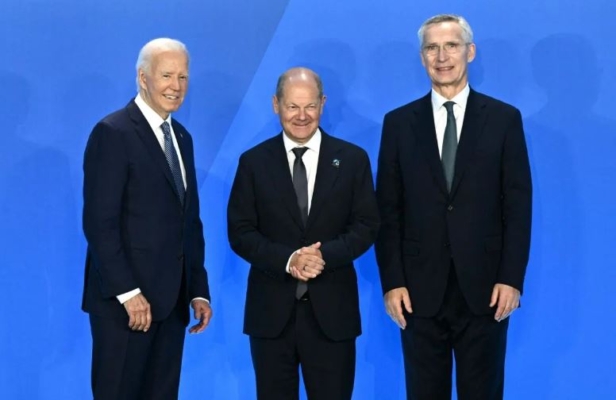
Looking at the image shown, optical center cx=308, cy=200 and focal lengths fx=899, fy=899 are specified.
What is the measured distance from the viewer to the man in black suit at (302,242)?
332cm

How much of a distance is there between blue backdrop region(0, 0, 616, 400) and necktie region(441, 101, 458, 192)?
78 cm

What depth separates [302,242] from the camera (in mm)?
3350

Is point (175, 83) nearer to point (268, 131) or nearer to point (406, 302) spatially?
point (268, 131)

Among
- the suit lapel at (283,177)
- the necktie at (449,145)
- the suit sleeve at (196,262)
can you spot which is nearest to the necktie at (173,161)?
the suit sleeve at (196,262)

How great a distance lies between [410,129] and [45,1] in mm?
1896

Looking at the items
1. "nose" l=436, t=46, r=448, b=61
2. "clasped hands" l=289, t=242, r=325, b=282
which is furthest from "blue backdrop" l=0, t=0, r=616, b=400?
"clasped hands" l=289, t=242, r=325, b=282

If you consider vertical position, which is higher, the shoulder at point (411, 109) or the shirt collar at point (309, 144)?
the shoulder at point (411, 109)

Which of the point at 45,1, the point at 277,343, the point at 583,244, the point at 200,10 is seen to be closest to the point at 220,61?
the point at 200,10

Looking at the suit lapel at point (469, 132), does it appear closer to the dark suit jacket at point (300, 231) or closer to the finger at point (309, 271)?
the dark suit jacket at point (300, 231)

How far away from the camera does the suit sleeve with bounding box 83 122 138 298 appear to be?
3066mm

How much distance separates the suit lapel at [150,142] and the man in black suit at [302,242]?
12.6 inches

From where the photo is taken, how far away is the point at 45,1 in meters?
4.21

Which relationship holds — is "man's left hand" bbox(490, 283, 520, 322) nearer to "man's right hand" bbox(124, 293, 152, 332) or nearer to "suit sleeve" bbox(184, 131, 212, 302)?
"suit sleeve" bbox(184, 131, 212, 302)

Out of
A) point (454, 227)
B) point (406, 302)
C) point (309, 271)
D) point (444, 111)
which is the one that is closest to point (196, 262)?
point (309, 271)
